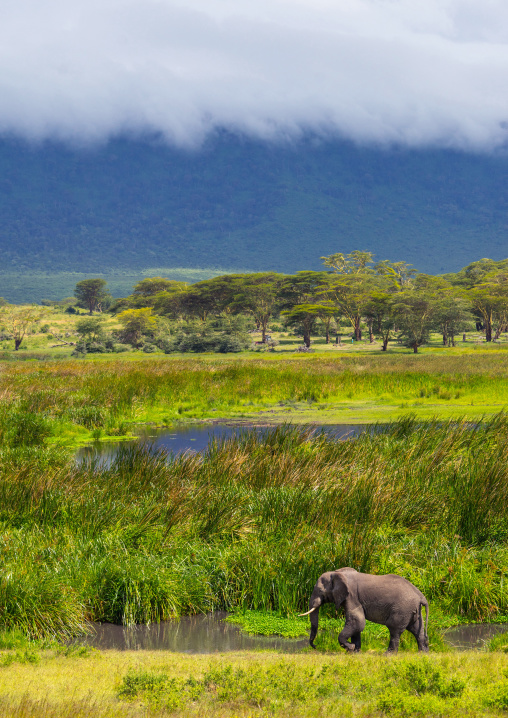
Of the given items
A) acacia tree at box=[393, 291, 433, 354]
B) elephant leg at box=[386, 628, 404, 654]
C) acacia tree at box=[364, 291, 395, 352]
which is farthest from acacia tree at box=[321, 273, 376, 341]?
elephant leg at box=[386, 628, 404, 654]

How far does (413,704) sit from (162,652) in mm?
2719

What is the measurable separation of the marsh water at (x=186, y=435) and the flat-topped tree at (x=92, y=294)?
125 m

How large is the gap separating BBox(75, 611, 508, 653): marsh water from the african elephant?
843mm

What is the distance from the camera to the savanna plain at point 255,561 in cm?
525

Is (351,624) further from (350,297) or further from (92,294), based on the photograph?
(92,294)

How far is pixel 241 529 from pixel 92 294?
144 metres

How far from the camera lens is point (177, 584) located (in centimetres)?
812

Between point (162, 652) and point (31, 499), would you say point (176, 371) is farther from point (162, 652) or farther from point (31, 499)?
point (162, 652)

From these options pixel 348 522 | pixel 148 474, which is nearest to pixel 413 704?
pixel 348 522

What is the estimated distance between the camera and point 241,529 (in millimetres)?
9781

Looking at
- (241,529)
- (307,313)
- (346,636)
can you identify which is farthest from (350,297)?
(346,636)

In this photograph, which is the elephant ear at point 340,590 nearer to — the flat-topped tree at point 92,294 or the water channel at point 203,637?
the water channel at point 203,637

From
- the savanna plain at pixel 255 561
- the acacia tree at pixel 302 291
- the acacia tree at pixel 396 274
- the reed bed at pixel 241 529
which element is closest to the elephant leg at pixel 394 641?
the savanna plain at pixel 255 561

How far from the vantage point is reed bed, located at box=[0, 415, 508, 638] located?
788 cm
